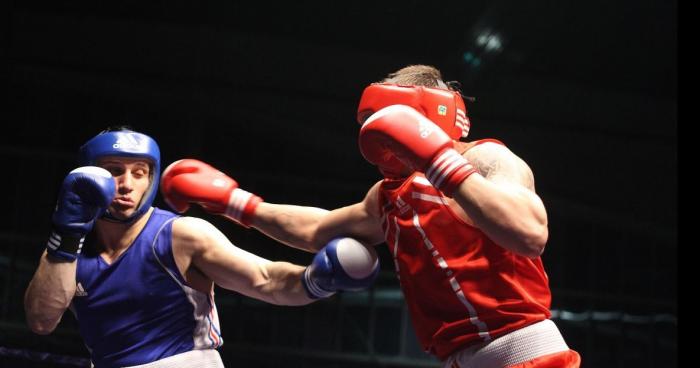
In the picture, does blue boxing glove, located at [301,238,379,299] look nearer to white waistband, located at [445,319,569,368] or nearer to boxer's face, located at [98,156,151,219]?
white waistband, located at [445,319,569,368]

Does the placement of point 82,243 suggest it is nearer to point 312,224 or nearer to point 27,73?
point 312,224

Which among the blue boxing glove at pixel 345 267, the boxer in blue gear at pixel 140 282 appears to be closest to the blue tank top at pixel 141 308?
the boxer in blue gear at pixel 140 282

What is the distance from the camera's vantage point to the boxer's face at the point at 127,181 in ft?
8.83

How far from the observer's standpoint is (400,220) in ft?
7.42

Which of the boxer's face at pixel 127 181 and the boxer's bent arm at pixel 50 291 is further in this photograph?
the boxer's face at pixel 127 181

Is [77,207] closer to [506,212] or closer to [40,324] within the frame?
[40,324]

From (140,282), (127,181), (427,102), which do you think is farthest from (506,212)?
(127,181)

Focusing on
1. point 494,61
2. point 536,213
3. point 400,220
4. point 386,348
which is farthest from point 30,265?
point 536,213

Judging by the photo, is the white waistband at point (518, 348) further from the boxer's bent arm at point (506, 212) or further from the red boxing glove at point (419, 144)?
the red boxing glove at point (419, 144)

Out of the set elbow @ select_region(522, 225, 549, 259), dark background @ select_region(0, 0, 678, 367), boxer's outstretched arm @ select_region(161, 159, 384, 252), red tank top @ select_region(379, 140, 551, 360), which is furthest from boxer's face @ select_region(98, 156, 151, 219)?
dark background @ select_region(0, 0, 678, 367)

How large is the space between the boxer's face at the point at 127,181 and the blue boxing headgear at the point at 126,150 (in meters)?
0.02

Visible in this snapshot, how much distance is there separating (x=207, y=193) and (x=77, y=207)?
370 millimetres

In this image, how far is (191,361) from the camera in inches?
99.9

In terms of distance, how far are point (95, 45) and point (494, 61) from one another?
3239 mm
